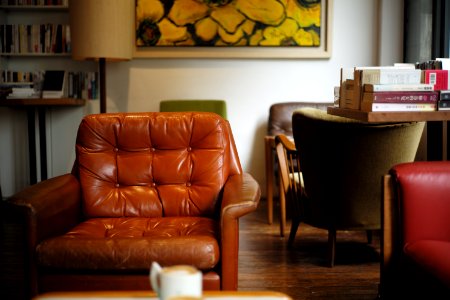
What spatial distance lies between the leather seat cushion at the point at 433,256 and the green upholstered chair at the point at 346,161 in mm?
839

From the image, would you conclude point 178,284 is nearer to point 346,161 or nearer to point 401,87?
point 401,87

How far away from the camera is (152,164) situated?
259cm

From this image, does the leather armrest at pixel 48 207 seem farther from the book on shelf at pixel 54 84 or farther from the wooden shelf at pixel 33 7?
the wooden shelf at pixel 33 7

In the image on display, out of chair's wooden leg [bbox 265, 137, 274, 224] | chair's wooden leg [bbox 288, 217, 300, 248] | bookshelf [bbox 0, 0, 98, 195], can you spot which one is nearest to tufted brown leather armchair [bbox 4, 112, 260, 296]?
chair's wooden leg [bbox 288, 217, 300, 248]

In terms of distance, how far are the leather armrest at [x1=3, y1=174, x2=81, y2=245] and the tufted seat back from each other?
0.35 feet

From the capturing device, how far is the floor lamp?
13.6 ft

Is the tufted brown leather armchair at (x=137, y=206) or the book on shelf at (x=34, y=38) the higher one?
the book on shelf at (x=34, y=38)

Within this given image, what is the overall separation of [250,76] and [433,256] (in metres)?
3.41

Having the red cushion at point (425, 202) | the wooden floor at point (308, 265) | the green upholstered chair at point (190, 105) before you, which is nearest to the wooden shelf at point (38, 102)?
the green upholstered chair at point (190, 105)

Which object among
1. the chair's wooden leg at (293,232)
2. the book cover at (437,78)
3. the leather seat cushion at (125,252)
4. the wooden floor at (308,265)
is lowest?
the wooden floor at (308,265)

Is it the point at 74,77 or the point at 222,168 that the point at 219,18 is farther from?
the point at 222,168

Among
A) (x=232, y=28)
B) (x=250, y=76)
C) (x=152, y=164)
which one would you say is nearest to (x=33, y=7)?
(x=232, y=28)

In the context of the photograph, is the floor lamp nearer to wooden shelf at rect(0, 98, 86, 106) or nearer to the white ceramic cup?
→ wooden shelf at rect(0, 98, 86, 106)

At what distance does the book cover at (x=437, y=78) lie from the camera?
7.32ft
